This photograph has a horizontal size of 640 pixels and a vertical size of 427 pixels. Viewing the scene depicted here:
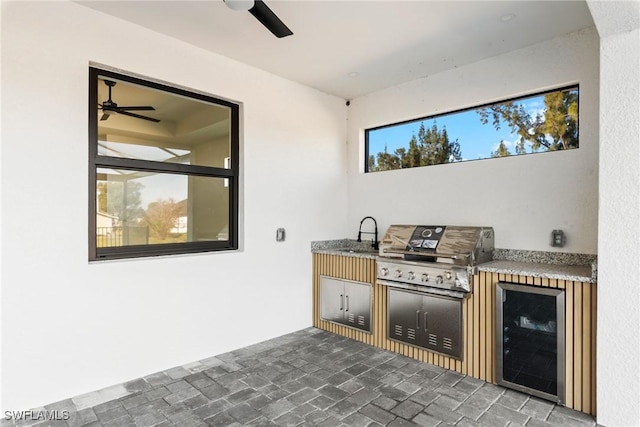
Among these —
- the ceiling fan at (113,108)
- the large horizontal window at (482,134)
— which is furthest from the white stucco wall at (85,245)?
the large horizontal window at (482,134)

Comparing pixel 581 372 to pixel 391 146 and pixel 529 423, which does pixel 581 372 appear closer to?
pixel 529 423

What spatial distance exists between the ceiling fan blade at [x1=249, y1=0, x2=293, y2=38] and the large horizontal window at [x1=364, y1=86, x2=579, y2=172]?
2269 mm

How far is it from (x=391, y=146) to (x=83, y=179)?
3.19 m

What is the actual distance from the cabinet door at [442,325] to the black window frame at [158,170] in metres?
1.95

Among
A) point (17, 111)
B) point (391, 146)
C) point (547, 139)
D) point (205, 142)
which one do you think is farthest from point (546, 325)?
point (17, 111)

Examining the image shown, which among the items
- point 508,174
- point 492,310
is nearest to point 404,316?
point 492,310

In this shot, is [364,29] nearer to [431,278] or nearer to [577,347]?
[431,278]

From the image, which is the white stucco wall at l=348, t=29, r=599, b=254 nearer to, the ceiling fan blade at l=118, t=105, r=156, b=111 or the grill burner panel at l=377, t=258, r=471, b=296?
the grill burner panel at l=377, t=258, r=471, b=296

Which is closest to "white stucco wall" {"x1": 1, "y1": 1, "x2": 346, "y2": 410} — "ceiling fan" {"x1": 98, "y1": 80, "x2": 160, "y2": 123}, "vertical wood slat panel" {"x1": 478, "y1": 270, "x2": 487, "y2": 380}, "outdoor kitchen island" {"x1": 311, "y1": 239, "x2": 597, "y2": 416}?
"ceiling fan" {"x1": 98, "y1": 80, "x2": 160, "y2": 123}

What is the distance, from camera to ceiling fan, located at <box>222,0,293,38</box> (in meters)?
1.99

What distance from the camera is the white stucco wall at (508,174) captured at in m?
2.94

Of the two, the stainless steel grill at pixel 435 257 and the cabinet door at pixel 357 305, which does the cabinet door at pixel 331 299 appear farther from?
the stainless steel grill at pixel 435 257

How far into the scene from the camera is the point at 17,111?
93.4 inches

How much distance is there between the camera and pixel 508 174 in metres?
3.35
